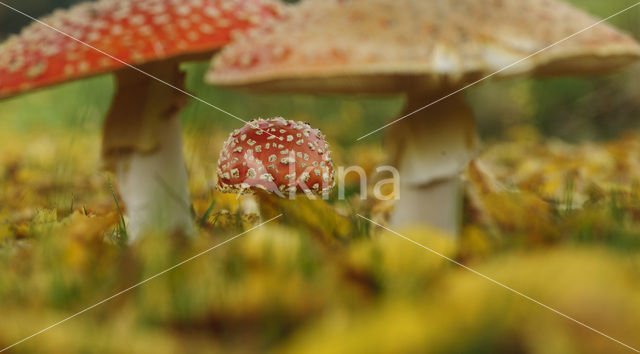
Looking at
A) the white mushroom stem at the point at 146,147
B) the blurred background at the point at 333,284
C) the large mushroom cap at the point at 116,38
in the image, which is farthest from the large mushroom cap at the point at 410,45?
the white mushroom stem at the point at 146,147

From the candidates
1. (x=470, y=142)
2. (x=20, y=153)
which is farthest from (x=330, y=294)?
(x=20, y=153)

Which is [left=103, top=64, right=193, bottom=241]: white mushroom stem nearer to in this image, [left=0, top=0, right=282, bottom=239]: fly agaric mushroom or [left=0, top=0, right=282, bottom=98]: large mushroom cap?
[left=0, top=0, right=282, bottom=239]: fly agaric mushroom

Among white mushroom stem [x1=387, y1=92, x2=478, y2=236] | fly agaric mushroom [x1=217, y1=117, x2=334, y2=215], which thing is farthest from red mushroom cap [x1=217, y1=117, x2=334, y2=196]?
white mushroom stem [x1=387, y1=92, x2=478, y2=236]

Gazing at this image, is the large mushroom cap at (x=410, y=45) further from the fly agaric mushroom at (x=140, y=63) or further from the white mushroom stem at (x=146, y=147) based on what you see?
the white mushroom stem at (x=146, y=147)

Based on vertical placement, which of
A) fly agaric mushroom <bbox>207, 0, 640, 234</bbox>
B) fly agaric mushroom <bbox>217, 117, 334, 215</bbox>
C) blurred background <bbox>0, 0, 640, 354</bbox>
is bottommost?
blurred background <bbox>0, 0, 640, 354</bbox>

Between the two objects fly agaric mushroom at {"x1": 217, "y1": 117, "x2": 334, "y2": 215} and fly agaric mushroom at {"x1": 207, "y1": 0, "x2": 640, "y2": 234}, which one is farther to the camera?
fly agaric mushroom at {"x1": 217, "y1": 117, "x2": 334, "y2": 215}

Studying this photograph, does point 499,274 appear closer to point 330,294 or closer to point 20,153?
point 330,294
